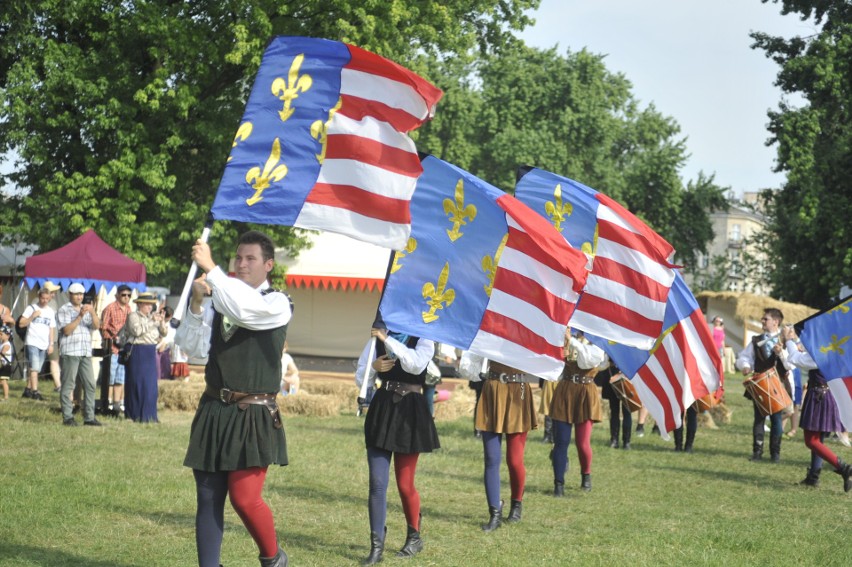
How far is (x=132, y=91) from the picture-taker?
78.4ft

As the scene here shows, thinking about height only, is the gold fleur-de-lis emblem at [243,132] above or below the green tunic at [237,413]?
above

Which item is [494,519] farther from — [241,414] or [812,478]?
[812,478]

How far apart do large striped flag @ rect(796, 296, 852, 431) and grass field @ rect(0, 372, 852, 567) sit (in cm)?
120

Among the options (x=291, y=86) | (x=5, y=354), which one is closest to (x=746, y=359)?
(x=291, y=86)

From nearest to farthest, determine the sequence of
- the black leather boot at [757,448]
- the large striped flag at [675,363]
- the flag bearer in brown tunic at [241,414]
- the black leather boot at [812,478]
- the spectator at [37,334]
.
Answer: the flag bearer in brown tunic at [241,414]
the large striped flag at [675,363]
the black leather boot at [812,478]
the black leather boot at [757,448]
the spectator at [37,334]

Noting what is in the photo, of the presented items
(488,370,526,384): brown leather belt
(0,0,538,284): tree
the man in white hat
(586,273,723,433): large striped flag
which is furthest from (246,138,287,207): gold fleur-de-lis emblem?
(0,0,538,284): tree

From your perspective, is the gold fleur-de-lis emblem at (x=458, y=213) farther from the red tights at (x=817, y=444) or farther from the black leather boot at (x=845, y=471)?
the black leather boot at (x=845, y=471)

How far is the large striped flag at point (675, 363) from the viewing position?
10414mm

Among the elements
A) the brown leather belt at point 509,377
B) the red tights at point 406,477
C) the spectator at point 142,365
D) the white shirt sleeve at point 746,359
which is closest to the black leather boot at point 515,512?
the brown leather belt at point 509,377

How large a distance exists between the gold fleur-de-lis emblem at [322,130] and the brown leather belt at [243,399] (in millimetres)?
1685

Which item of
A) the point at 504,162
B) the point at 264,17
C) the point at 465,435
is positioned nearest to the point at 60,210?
the point at 264,17

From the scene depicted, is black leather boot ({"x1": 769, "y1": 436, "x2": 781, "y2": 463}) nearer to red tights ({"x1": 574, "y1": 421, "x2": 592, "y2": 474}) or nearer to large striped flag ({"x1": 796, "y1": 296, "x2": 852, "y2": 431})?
large striped flag ({"x1": 796, "y1": 296, "x2": 852, "y2": 431})

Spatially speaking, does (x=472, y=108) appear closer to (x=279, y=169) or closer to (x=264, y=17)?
(x=264, y=17)

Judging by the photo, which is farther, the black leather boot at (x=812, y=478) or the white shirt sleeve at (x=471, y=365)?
the black leather boot at (x=812, y=478)
